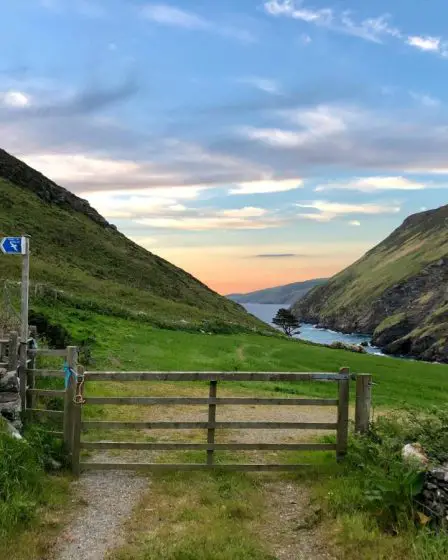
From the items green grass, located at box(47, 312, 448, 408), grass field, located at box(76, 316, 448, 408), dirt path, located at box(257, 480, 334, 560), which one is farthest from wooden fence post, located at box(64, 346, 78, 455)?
grass field, located at box(76, 316, 448, 408)

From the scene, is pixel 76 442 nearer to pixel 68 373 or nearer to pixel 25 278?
pixel 68 373

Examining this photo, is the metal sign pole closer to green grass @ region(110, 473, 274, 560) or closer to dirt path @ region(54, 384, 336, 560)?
dirt path @ region(54, 384, 336, 560)

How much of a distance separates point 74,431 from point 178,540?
3.70 m

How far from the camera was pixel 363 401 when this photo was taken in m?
11.2

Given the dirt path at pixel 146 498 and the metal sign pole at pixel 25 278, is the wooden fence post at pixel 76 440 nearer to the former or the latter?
the dirt path at pixel 146 498

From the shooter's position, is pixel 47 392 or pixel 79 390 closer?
pixel 79 390

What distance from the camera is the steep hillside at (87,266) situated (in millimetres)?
50938

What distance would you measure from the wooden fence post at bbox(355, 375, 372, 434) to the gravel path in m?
4.51

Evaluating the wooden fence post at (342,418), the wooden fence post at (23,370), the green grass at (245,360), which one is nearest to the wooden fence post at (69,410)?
the wooden fence post at (23,370)

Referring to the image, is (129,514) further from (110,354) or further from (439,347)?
(439,347)

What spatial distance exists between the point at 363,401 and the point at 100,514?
18.2ft

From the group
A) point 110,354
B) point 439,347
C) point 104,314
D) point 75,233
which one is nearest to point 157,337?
point 104,314

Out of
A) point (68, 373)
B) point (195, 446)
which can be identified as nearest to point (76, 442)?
point (68, 373)

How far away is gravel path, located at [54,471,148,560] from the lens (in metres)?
7.79
